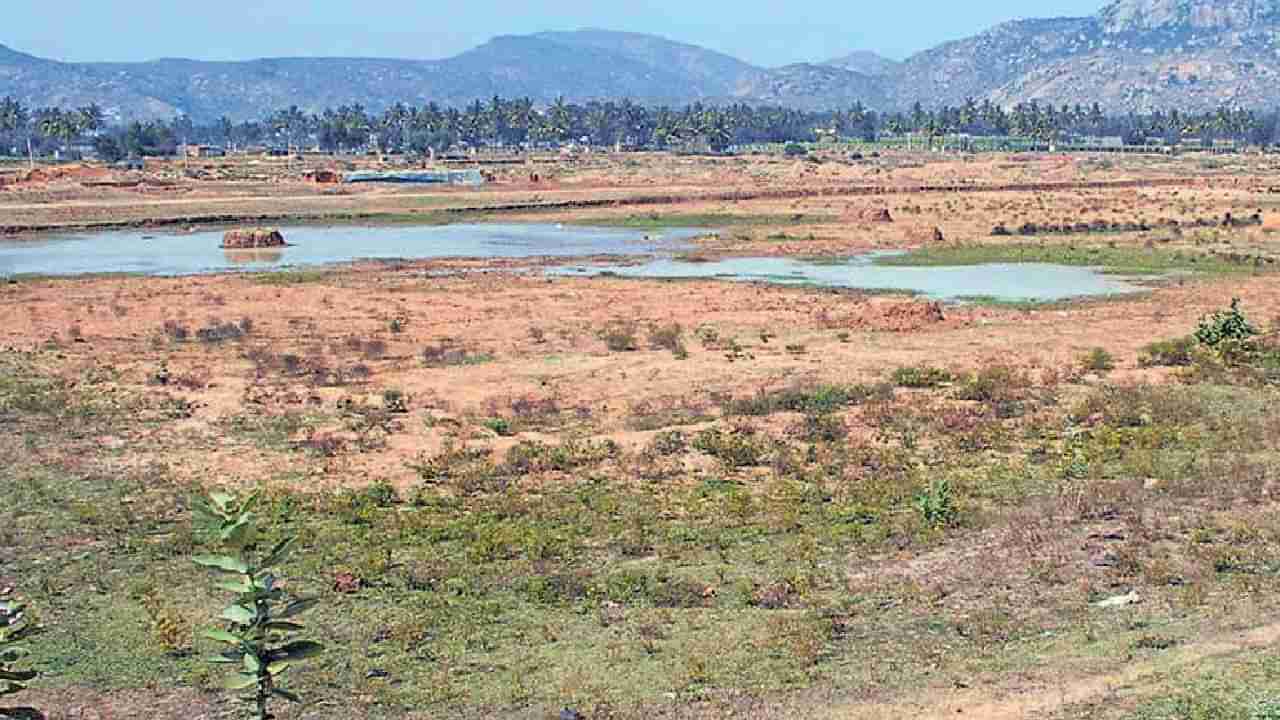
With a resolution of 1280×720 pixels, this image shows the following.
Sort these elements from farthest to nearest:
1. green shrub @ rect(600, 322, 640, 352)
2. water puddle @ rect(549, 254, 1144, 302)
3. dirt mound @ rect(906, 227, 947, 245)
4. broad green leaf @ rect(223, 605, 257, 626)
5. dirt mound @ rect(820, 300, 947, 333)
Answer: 1. dirt mound @ rect(906, 227, 947, 245)
2. water puddle @ rect(549, 254, 1144, 302)
3. dirt mound @ rect(820, 300, 947, 333)
4. green shrub @ rect(600, 322, 640, 352)
5. broad green leaf @ rect(223, 605, 257, 626)

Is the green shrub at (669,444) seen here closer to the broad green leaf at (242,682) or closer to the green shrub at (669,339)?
the green shrub at (669,339)

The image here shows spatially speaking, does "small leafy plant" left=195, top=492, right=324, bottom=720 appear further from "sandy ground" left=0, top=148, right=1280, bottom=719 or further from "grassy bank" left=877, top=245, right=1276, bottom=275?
"grassy bank" left=877, top=245, right=1276, bottom=275

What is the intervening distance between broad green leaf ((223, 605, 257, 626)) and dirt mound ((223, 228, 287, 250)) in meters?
59.8

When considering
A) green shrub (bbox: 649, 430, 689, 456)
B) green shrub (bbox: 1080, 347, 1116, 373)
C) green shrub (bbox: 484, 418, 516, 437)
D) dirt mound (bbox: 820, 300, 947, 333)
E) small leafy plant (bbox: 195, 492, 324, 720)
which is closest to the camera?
small leafy plant (bbox: 195, 492, 324, 720)

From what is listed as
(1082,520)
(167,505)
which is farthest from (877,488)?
(167,505)

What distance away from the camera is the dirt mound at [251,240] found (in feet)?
224

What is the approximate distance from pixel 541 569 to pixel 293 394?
44.2 feet

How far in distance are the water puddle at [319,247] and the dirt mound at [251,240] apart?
2.40 ft

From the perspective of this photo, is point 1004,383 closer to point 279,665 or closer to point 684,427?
point 684,427

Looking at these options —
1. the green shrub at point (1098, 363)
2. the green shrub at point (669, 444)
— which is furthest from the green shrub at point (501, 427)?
the green shrub at point (1098, 363)

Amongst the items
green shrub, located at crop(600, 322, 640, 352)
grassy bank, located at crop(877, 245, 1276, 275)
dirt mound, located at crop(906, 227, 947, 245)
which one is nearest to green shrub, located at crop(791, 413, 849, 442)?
green shrub, located at crop(600, 322, 640, 352)

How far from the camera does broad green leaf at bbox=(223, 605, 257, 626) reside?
9930mm

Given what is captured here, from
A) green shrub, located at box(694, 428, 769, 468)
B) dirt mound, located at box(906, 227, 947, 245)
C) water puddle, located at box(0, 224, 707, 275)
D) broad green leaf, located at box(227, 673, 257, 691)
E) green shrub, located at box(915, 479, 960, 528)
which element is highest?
broad green leaf, located at box(227, 673, 257, 691)

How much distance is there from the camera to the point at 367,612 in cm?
1686
